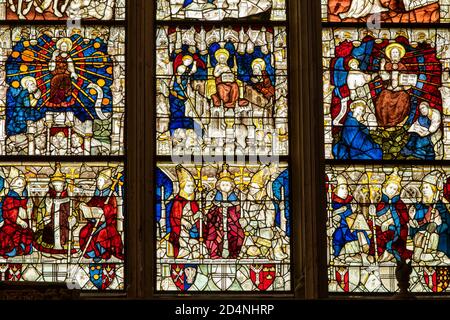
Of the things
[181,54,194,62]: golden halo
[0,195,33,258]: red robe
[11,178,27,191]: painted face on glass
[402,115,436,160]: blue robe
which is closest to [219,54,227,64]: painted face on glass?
[181,54,194,62]: golden halo

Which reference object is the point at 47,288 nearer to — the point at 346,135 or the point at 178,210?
the point at 178,210

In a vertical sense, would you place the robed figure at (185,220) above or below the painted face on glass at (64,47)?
below

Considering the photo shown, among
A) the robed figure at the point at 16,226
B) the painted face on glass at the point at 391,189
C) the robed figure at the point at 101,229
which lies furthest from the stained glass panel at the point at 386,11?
the robed figure at the point at 16,226

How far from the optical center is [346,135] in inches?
420

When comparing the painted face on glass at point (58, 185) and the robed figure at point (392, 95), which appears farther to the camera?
the robed figure at point (392, 95)

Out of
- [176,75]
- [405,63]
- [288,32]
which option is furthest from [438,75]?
[176,75]

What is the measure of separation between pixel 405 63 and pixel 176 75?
1.78m

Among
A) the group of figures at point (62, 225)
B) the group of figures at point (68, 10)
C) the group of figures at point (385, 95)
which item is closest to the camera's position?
the group of figures at point (62, 225)

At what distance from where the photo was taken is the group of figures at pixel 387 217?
1036cm

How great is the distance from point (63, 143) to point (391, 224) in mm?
2552

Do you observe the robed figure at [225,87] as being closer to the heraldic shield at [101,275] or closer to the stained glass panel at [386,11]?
the stained glass panel at [386,11]

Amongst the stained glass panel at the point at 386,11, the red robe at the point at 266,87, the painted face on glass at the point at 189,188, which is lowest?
the painted face on glass at the point at 189,188

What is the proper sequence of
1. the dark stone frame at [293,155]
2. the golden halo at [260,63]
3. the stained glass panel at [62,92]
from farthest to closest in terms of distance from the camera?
the golden halo at [260,63], the stained glass panel at [62,92], the dark stone frame at [293,155]

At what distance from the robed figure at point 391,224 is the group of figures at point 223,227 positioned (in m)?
0.68
